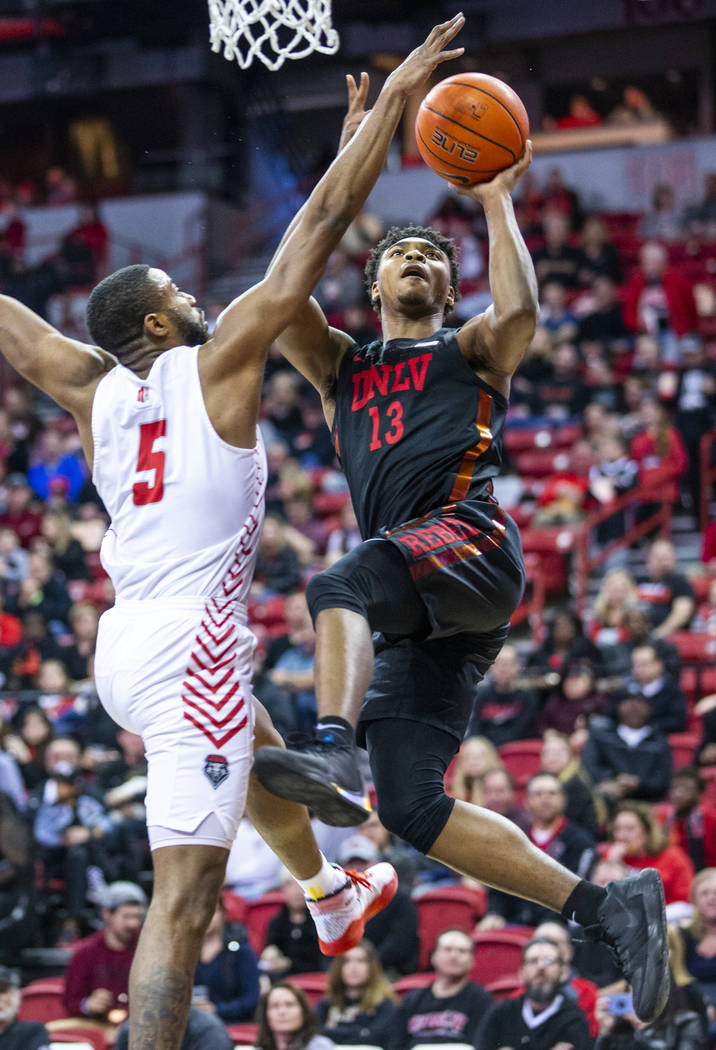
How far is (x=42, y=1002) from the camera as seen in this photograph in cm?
866

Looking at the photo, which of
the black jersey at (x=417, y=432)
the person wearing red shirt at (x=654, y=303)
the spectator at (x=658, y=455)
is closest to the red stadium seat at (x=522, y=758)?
the spectator at (x=658, y=455)

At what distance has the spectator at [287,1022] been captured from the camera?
7309 millimetres

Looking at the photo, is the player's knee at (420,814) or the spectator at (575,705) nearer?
the player's knee at (420,814)

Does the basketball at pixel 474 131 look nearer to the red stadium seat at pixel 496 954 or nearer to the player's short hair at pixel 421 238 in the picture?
the player's short hair at pixel 421 238

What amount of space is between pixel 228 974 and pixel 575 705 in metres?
2.97

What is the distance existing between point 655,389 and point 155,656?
418 inches

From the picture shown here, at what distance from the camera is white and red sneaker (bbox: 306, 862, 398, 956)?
5.02m

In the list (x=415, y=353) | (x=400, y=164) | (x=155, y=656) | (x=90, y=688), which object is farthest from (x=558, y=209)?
(x=155, y=656)

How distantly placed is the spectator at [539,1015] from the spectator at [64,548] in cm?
763

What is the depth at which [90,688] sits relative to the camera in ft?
38.0

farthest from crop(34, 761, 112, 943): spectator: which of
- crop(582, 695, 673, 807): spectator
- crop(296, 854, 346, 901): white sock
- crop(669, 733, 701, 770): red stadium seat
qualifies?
crop(296, 854, 346, 901): white sock

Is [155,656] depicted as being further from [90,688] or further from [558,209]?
[558,209]

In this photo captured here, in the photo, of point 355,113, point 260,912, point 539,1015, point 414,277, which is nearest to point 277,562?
point 260,912

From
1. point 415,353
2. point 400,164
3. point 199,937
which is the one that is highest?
point 400,164
